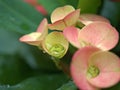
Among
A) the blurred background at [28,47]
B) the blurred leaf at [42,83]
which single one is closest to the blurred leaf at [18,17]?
the blurred background at [28,47]

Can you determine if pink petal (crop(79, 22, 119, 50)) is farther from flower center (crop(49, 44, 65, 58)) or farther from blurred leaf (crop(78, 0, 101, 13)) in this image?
blurred leaf (crop(78, 0, 101, 13))

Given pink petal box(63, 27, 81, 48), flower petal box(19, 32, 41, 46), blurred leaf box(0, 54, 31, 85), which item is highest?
pink petal box(63, 27, 81, 48)

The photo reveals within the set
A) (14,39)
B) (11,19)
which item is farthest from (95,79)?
(14,39)

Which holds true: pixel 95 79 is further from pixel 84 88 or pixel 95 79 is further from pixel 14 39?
pixel 14 39

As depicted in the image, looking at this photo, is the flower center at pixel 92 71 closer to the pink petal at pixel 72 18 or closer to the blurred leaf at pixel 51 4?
the pink petal at pixel 72 18

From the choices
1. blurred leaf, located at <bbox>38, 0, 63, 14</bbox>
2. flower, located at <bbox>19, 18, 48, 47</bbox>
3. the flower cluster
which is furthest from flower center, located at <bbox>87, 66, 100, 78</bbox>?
blurred leaf, located at <bbox>38, 0, 63, 14</bbox>

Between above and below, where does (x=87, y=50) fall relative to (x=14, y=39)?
above

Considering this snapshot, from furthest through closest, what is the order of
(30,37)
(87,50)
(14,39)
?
(14,39)
(30,37)
(87,50)
